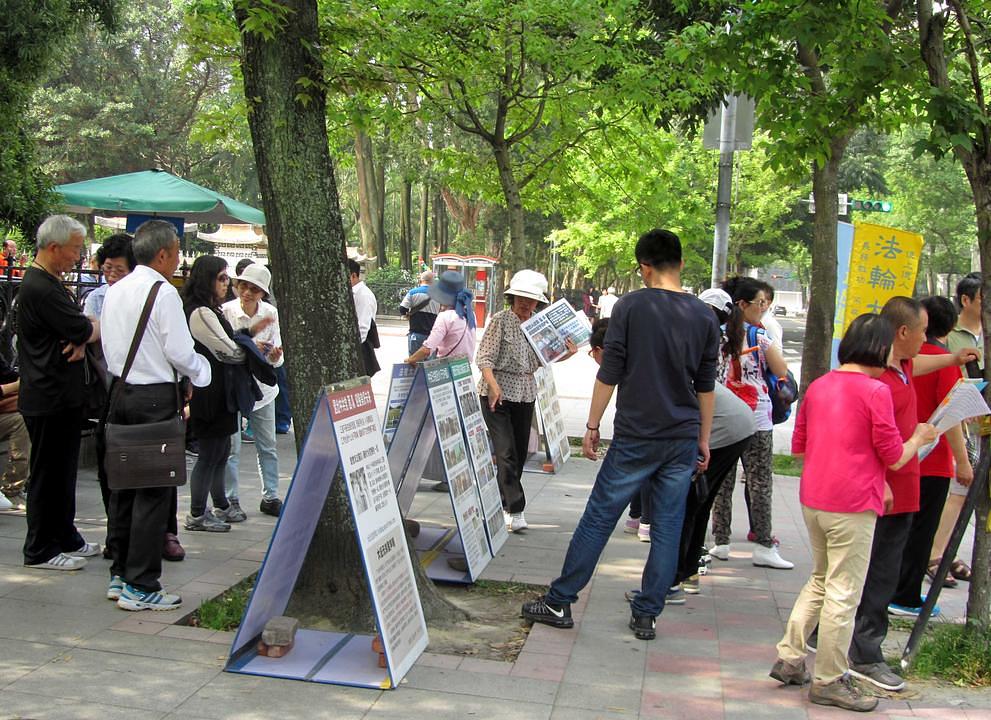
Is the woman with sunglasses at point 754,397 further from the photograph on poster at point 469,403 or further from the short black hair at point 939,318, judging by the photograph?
the photograph on poster at point 469,403

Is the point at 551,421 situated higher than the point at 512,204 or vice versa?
the point at 512,204

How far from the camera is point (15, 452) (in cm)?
686

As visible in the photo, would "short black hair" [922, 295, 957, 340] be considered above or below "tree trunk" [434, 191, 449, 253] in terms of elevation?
below

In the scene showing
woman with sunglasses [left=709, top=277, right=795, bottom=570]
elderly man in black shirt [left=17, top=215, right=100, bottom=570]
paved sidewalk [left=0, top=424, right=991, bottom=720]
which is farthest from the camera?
woman with sunglasses [left=709, top=277, right=795, bottom=570]

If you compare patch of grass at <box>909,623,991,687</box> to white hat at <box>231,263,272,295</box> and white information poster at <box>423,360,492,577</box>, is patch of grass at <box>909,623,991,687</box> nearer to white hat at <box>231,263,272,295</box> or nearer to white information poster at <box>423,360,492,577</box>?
white information poster at <box>423,360,492,577</box>

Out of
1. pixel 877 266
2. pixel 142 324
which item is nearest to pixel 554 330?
pixel 142 324

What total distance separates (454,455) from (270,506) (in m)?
2.02

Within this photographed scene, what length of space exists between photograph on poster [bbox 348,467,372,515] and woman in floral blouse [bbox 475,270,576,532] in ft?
8.84

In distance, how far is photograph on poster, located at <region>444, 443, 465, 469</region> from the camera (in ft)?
18.5

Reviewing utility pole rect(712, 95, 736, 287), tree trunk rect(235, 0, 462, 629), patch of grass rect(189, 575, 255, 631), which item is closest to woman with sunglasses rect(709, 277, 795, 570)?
tree trunk rect(235, 0, 462, 629)

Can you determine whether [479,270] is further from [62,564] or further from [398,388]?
[62,564]

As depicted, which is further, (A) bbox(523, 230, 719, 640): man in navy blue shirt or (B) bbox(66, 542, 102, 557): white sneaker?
(B) bbox(66, 542, 102, 557): white sneaker

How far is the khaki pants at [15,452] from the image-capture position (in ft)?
22.1

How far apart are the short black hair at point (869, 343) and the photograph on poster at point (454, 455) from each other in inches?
91.2
